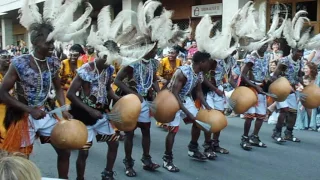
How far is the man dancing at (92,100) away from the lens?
4.38 m

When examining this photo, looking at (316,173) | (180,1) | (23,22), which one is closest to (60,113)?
(23,22)

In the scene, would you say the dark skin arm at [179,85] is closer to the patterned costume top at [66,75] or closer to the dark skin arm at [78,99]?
the dark skin arm at [78,99]

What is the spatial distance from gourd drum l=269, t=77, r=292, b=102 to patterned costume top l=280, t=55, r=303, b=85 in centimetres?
55

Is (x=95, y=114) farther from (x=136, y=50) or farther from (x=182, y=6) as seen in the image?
(x=182, y=6)

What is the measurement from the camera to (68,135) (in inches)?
152

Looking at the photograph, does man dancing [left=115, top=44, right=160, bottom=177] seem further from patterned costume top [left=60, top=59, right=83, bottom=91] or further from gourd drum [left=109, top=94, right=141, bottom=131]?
patterned costume top [left=60, top=59, right=83, bottom=91]

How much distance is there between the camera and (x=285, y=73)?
7020mm

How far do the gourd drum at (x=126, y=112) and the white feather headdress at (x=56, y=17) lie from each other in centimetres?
85

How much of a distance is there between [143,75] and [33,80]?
5.39 feet

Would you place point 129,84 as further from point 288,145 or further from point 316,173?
point 288,145

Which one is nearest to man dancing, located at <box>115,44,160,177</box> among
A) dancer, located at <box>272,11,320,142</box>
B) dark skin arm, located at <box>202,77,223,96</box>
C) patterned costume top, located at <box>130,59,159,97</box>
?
patterned costume top, located at <box>130,59,159,97</box>

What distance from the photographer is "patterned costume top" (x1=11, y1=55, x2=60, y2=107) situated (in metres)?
3.90

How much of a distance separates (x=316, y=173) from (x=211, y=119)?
171cm

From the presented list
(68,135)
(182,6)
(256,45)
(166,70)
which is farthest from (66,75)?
(182,6)
